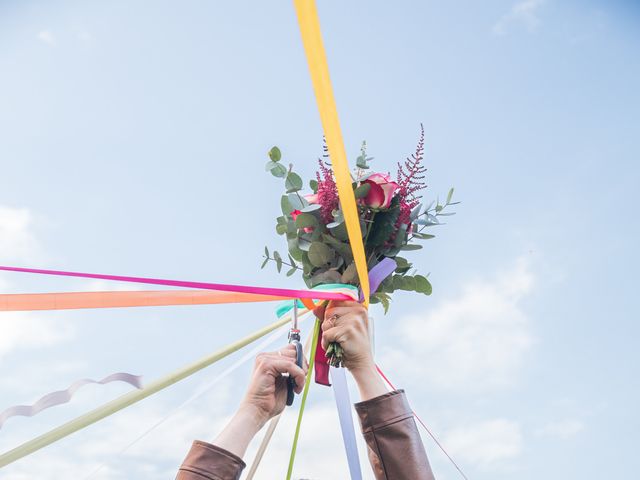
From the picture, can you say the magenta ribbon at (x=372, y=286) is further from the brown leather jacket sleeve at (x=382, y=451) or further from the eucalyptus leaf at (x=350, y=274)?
the brown leather jacket sleeve at (x=382, y=451)

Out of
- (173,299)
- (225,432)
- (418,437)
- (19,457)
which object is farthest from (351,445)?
(19,457)

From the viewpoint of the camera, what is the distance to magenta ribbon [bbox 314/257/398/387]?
2.49 metres

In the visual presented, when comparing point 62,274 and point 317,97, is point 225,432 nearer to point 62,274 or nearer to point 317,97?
point 62,274

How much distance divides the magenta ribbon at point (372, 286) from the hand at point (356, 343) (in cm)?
11

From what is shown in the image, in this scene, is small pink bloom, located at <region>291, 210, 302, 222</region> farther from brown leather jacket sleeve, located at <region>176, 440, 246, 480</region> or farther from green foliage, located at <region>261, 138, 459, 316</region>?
brown leather jacket sleeve, located at <region>176, 440, 246, 480</region>

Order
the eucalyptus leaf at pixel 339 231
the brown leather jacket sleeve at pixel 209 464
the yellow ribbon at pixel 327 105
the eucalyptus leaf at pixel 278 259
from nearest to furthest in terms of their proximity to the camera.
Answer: the yellow ribbon at pixel 327 105, the brown leather jacket sleeve at pixel 209 464, the eucalyptus leaf at pixel 339 231, the eucalyptus leaf at pixel 278 259

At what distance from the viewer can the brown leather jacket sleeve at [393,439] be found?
2.12 metres

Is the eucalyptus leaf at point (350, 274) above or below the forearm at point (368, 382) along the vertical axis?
above

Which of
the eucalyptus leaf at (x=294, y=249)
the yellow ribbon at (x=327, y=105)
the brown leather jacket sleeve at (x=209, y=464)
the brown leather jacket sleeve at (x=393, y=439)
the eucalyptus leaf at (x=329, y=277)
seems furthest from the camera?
the eucalyptus leaf at (x=294, y=249)

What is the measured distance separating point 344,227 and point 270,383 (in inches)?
25.5

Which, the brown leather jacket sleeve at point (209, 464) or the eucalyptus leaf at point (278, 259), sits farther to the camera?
the eucalyptus leaf at point (278, 259)

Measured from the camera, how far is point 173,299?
261 cm

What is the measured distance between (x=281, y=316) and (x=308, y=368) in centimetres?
29

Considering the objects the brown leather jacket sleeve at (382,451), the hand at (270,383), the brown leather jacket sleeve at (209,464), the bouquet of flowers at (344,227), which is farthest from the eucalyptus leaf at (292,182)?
the brown leather jacket sleeve at (209,464)
